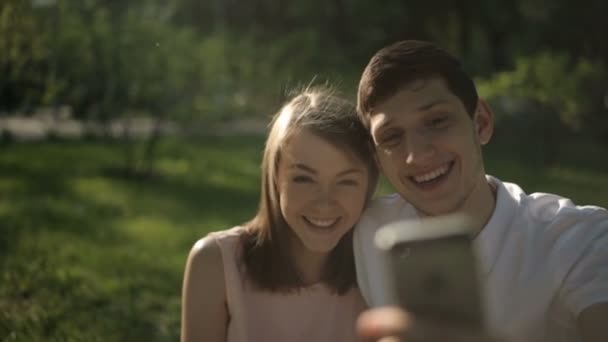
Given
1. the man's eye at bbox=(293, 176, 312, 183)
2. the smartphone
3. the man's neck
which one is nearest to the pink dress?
the man's eye at bbox=(293, 176, 312, 183)

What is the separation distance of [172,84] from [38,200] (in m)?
2.52

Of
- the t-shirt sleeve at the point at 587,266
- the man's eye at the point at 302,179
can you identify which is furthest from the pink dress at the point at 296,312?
the t-shirt sleeve at the point at 587,266

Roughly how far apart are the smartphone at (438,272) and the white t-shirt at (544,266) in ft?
2.93

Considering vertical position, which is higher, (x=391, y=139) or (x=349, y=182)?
(x=391, y=139)

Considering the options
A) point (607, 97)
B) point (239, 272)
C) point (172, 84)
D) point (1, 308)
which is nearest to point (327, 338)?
point (239, 272)

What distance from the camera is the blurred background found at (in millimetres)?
5375


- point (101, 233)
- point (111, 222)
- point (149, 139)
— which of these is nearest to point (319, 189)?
point (101, 233)

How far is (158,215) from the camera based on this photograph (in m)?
8.34

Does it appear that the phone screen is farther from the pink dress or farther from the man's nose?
the pink dress

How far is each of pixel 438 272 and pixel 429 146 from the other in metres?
1.06

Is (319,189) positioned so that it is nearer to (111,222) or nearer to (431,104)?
(431,104)

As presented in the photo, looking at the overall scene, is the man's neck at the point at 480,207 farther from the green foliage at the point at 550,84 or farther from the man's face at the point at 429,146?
the green foliage at the point at 550,84

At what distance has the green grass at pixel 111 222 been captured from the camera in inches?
189

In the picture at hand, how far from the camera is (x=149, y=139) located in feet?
39.7
